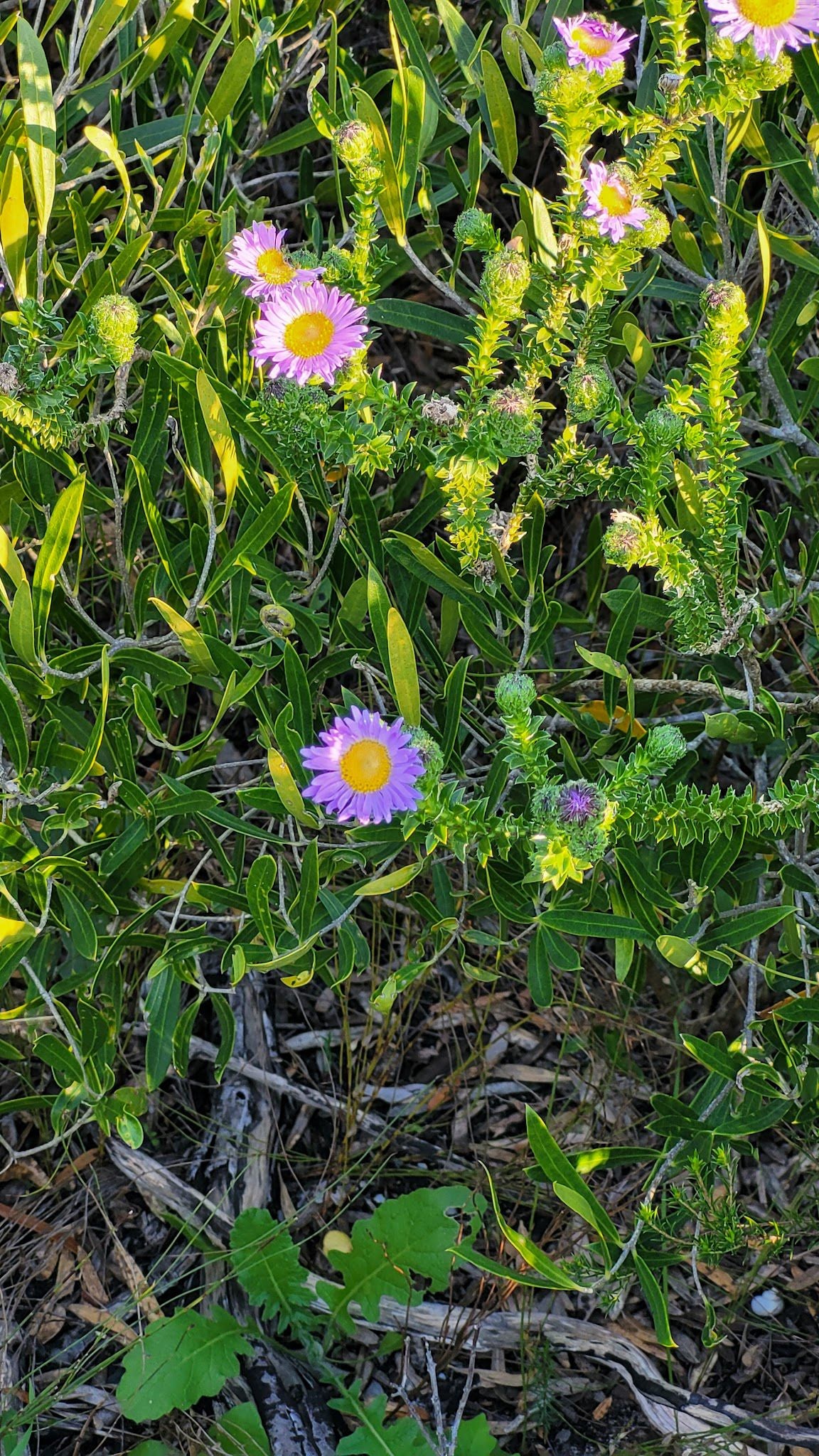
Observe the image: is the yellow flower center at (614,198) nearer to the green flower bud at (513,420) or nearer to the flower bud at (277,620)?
the green flower bud at (513,420)

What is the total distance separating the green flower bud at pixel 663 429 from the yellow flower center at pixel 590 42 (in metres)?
0.48

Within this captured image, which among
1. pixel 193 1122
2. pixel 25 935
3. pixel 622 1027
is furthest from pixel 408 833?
pixel 193 1122

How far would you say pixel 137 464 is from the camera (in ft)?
5.76

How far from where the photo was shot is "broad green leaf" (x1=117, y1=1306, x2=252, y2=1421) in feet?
6.86

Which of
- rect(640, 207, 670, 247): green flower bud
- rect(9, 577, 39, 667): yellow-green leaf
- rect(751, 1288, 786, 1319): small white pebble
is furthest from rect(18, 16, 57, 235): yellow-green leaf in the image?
rect(751, 1288, 786, 1319): small white pebble

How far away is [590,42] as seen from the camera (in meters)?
1.58

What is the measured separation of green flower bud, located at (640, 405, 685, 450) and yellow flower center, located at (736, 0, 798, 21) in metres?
0.48

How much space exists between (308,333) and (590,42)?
0.54 m

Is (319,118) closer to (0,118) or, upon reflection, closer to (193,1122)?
(0,118)

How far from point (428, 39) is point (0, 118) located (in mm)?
797

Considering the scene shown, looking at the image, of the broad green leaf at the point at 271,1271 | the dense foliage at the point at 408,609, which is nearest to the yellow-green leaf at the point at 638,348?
the dense foliage at the point at 408,609

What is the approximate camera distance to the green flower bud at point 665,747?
1.58m

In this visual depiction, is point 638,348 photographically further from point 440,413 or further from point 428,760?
point 428,760

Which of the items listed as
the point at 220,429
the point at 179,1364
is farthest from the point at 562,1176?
the point at 220,429
